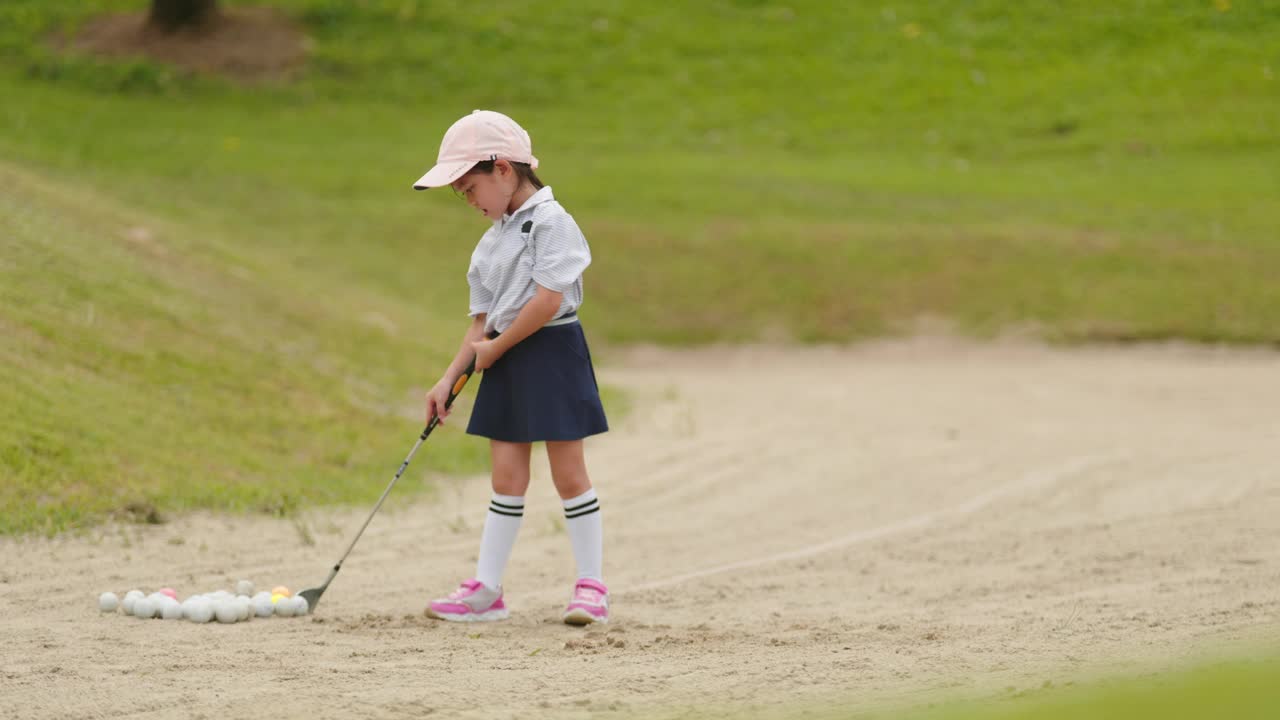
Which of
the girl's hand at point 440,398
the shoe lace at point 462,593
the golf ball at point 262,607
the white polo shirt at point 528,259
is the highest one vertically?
the white polo shirt at point 528,259

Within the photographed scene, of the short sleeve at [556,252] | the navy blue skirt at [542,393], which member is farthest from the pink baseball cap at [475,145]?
the navy blue skirt at [542,393]

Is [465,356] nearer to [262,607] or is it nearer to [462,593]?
[462,593]

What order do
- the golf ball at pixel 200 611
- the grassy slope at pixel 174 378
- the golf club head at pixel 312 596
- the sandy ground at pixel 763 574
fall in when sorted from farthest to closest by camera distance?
the grassy slope at pixel 174 378, the golf club head at pixel 312 596, the golf ball at pixel 200 611, the sandy ground at pixel 763 574

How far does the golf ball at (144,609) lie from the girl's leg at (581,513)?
60.4 inches

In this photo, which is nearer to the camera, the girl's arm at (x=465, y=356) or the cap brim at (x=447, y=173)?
the cap brim at (x=447, y=173)

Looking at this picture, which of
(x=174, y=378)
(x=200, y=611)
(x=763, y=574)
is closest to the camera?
(x=200, y=611)

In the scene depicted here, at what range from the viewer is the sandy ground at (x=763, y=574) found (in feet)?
13.8

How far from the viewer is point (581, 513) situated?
17.8 feet

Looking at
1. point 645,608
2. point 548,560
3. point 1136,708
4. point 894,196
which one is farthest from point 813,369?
point 1136,708

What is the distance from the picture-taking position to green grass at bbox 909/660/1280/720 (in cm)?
351

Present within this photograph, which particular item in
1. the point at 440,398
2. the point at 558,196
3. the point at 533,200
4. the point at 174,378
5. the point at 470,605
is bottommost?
the point at 470,605

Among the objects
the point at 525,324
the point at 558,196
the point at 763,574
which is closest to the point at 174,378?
the point at 763,574

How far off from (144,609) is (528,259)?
6.20 feet

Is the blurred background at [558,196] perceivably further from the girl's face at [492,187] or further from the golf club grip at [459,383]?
the girl's face at [492,187]
